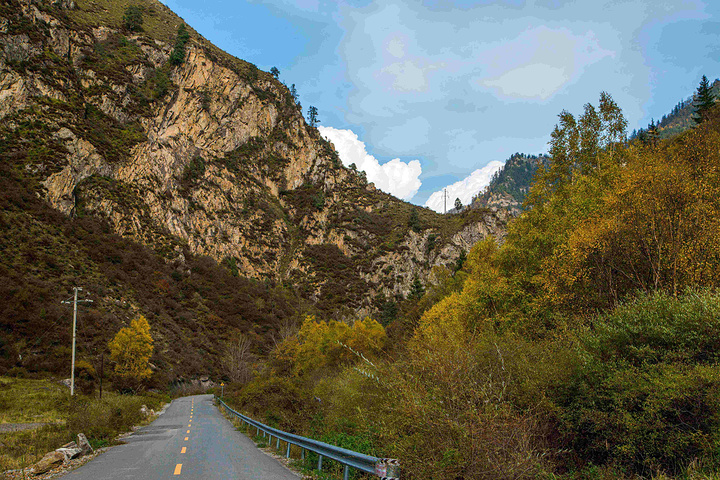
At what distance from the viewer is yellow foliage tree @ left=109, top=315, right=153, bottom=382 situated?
4400 centimetres

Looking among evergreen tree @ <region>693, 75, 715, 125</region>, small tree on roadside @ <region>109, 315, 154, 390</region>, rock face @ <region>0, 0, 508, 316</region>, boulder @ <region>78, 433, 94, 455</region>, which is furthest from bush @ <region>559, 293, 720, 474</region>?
rock face @ <region>0, 0, 508, 316</region>

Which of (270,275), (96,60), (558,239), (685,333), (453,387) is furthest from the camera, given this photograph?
(270,275)

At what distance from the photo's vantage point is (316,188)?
140 meters

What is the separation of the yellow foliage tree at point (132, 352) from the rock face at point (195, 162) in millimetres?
34310

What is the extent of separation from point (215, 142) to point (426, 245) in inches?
2917

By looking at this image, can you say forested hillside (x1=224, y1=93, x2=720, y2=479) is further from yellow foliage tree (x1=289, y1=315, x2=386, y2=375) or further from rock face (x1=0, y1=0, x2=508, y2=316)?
rock face (x1=0, y1=0, x2=508, y2=316)

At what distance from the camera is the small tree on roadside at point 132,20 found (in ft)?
399

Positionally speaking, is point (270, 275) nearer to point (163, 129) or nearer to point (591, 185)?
point (163, 129)

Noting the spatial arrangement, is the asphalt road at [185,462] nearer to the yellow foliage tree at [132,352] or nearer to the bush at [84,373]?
the bush at [84,373]

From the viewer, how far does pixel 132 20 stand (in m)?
123

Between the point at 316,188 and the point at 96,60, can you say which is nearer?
the point at 96,60

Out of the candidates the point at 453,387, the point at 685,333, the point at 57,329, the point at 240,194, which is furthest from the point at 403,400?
the point at 240,194

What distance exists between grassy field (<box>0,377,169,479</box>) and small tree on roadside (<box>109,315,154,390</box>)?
10482 millimetres

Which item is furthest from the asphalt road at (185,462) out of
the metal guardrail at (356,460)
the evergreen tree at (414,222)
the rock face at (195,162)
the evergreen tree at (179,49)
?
the evergreen tree at (179,49)
